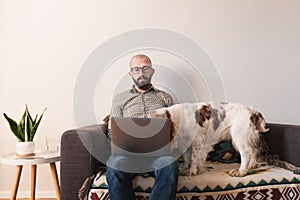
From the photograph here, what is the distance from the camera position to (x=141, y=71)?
7.13 ft

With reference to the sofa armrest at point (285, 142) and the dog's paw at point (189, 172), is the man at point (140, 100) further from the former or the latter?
the sofa armrest at point (285, 142)

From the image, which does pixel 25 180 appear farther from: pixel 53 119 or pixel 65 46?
pixel 65 46

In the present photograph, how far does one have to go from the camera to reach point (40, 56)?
2.49m

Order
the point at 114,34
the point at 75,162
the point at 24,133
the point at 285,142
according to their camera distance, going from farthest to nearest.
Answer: the point at 114,34, the point at 24,133, the point at 285,142, the point at 75,162

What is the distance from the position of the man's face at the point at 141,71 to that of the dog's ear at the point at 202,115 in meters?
0.51

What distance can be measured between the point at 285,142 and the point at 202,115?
563mm

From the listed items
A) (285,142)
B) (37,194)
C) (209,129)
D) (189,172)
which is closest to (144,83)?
(209,129)

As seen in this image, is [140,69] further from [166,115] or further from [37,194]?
[37,194]

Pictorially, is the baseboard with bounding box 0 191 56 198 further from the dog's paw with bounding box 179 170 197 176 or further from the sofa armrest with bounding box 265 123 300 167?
the sofa armrest with bounding box 265 123 300 167

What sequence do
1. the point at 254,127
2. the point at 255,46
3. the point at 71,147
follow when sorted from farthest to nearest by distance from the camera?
the point at 255,46, the point at 254,127, the point at 71,147

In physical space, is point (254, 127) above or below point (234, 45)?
below

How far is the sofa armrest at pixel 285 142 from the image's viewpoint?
72.4 inches

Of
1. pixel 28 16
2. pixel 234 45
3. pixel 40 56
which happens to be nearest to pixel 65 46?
pixel 40 56

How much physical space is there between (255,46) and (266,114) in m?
0.54
